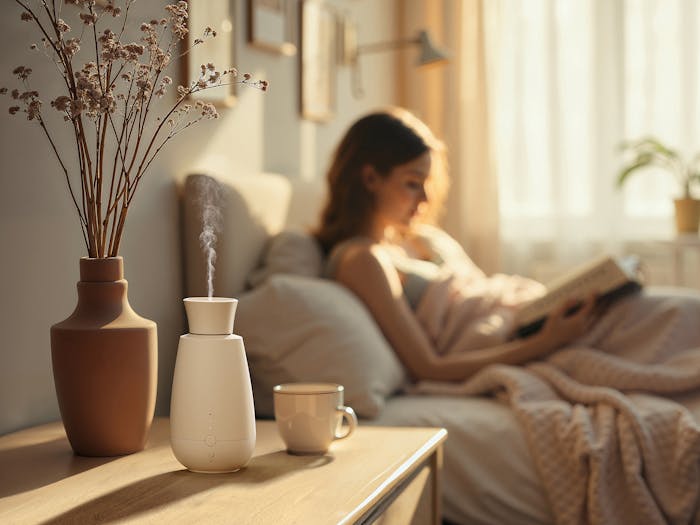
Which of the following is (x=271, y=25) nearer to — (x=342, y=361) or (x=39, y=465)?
(x=342, y=361)

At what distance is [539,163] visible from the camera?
3748 millimetres

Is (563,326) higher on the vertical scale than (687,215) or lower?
lower

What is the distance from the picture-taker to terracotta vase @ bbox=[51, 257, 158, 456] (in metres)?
1.18

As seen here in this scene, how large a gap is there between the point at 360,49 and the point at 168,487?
2340mm

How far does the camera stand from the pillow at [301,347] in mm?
1884

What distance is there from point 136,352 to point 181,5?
0.42 metres

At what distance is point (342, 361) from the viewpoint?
74.7 inches

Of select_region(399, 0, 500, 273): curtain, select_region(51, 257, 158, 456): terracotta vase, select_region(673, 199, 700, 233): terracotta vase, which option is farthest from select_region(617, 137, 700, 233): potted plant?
select_region(51, 257, 158, 456): terracotta vase

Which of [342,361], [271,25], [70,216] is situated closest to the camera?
[70,216]

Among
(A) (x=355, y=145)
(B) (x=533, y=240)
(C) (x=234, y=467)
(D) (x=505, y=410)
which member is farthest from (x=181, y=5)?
(B) (x=533, y=240)

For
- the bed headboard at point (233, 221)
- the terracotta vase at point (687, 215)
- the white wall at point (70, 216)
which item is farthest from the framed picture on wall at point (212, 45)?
the terracotta vase at point (687, 215)

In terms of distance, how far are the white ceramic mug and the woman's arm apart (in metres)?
0.89

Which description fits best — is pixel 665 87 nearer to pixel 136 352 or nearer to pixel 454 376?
pixel 454 376

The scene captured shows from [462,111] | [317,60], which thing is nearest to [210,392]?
[317,60]
